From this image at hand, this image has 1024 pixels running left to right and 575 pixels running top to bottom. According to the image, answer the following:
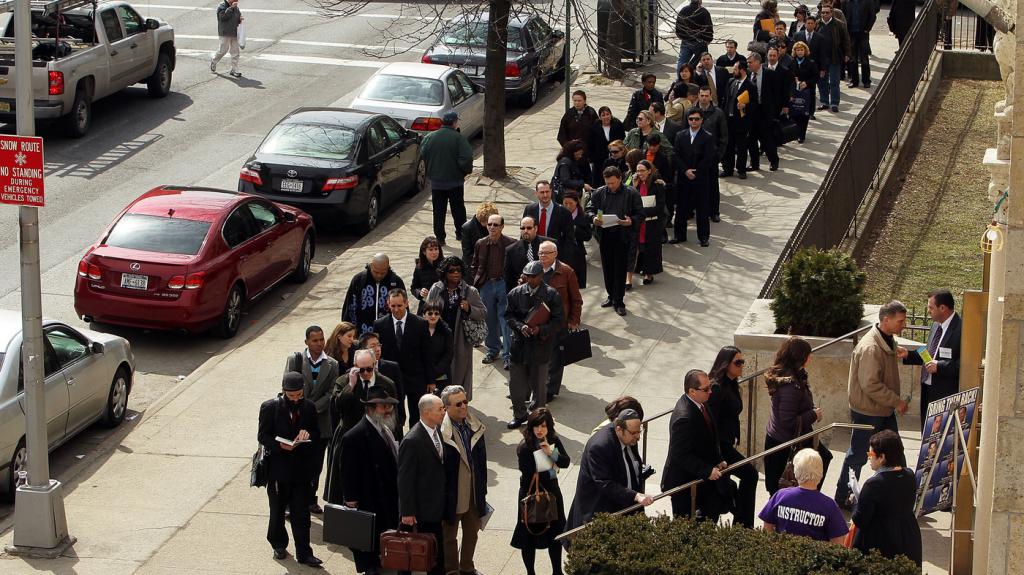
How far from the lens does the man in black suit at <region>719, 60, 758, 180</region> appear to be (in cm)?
2073

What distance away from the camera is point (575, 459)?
12930 millimetres

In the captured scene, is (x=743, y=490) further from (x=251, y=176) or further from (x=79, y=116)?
(x=79, y=116)

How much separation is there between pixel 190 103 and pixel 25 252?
1581cm

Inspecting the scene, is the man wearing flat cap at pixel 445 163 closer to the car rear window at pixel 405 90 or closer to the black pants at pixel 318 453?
the car rear window at pixel 405 90

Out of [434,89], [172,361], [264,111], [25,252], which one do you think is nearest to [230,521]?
[25,252]

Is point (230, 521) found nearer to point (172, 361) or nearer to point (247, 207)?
point (172, 361)

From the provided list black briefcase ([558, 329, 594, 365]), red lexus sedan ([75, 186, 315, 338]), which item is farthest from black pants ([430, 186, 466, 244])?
black briefcase ([558, 329, 594, 365])

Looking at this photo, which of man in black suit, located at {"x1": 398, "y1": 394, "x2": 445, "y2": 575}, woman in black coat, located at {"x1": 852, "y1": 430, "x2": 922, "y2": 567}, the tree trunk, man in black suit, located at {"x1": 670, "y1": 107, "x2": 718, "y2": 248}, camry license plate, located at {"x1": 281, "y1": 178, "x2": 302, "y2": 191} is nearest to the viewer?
woman in black coat, located at {"x1": 852, "y1": 430, "x2": 922, "y2": 567}

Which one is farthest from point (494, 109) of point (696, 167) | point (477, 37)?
point (477, 37)

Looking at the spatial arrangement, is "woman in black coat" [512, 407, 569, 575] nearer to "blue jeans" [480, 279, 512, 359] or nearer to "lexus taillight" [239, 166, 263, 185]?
"blue jeans" [480, 279, 512, 359]

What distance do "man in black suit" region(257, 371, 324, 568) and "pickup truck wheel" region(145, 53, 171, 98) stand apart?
57.0 feet

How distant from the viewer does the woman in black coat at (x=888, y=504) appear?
352 inches

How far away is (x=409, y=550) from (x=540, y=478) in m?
1.01

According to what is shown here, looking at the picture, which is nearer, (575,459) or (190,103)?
(575,459)
